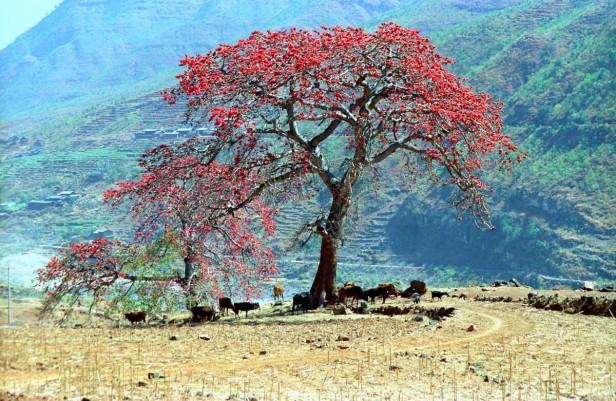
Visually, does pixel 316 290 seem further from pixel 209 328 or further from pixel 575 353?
pixel 575 353

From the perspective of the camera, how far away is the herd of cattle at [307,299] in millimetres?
19578

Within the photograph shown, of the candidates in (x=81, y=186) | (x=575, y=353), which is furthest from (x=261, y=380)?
(x=81, y=186)

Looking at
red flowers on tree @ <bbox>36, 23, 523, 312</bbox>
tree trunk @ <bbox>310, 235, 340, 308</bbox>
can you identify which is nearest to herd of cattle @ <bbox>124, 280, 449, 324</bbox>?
tree trunk @ <bbox>310, 235, 340, 308</bbox>

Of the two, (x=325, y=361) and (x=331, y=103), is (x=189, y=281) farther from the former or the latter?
(x=325, y=361)

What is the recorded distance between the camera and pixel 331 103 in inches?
776

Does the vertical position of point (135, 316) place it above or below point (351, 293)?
below

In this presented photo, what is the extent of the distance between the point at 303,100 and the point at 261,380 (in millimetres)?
9080

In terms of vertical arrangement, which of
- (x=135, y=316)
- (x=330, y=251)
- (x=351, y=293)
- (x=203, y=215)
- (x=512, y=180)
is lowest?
(x=135, y=316)

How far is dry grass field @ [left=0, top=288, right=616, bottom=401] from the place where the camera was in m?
11.0

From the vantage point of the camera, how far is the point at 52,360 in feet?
41.0

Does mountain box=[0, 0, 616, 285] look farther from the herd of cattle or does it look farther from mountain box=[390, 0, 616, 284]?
the herd of cattle

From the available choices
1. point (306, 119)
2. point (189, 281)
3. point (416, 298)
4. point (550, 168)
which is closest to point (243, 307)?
point (189, 281)

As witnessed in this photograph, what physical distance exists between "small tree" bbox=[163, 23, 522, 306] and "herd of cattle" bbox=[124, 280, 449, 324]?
0.45 meters

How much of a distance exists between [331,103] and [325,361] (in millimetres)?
8035
